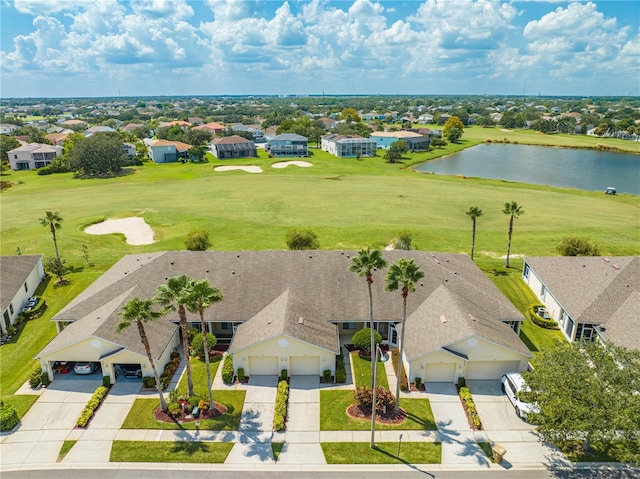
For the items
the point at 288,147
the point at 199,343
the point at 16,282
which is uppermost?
the point at 288,147

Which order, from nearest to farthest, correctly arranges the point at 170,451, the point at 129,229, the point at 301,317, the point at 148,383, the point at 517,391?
the point at 170,451 → the point at 517,391 → the point at 148,383 → the point at 301,317 → the point at 129,229

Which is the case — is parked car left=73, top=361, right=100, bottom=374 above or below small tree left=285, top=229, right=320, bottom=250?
below

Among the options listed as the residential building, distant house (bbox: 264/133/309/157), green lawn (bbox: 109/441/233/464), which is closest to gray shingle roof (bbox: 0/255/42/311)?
the residential building

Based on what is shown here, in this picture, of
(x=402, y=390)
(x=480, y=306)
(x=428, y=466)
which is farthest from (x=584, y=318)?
(x=428, y=466)

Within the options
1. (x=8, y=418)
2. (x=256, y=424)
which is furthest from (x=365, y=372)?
(x=8, y=418)

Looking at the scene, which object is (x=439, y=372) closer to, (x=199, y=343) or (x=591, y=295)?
(x=591, y=295)

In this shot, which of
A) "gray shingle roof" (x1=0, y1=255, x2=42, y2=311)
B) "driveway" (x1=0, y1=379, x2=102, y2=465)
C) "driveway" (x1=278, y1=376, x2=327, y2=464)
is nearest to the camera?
"driveway" (x1=278, y1=376, x2=327, y2=464)

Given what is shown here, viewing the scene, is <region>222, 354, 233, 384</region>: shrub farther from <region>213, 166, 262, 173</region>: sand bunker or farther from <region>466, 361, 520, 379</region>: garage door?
<region>213, 166, 262, 173</region>: sand bunker

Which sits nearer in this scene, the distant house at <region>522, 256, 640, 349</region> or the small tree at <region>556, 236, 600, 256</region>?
the distant house at <region>522, 256, 640, 349</region>
